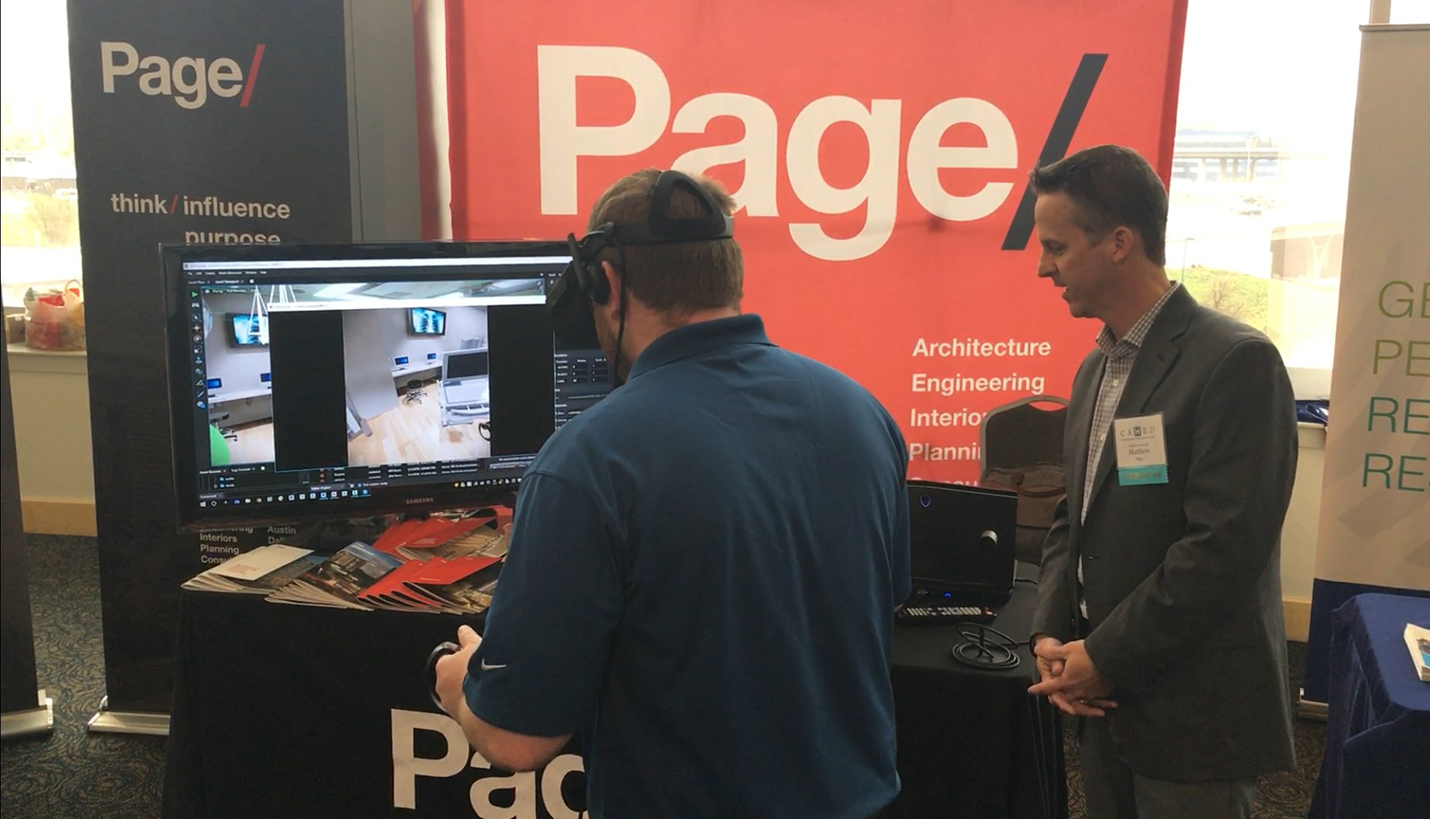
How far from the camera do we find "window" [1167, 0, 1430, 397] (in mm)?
3705

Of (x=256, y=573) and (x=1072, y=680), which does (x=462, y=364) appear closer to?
(x=256, y=573)

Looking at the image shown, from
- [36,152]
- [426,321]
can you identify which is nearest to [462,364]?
[426,321]

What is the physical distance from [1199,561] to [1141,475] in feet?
0.49

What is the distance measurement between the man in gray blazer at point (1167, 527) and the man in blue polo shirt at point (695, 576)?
1.88 ft

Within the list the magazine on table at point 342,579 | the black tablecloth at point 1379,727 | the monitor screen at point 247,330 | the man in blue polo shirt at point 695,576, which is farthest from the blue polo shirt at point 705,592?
the black tablecloth at point 1379,727

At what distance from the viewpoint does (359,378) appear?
2.00 metres

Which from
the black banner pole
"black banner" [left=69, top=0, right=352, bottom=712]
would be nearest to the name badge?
"black banner" [left=69, top=0, right=352, bottom=712]

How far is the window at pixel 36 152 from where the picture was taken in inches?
183

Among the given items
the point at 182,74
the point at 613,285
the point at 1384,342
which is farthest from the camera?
the point at 1384,342

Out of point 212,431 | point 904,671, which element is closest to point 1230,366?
point 904,671

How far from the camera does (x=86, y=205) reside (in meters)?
2.79

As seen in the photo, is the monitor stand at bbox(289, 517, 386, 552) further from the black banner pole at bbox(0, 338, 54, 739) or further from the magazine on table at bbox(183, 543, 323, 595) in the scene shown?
the black banner pole at bbox(0, 338, 54, 739)

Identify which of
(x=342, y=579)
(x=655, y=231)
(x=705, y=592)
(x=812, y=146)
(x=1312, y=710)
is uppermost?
(x=812, y=146)

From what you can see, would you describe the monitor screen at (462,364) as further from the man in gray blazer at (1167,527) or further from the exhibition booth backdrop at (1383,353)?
the exhibition booth backdrop at (1383,353)
